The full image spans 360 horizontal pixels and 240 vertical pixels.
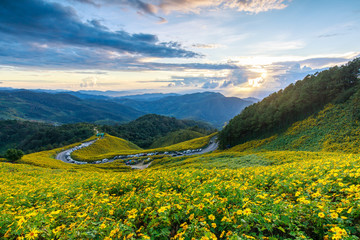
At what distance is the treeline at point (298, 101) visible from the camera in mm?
50000

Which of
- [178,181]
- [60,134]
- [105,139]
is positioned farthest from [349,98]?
[60,134]

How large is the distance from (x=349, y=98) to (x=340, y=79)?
9.76m

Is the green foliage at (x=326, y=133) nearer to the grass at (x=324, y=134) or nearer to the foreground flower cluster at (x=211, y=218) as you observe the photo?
the grass at (x=324, y=134)

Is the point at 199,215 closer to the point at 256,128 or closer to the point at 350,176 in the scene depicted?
the point at 350,176

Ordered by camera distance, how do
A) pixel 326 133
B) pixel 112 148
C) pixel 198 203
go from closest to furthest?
pixel 198 203 → pixel 326 133 → pixel 112 148

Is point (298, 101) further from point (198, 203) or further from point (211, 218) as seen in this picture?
point (211, 218)

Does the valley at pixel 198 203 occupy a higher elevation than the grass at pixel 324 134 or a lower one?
higher

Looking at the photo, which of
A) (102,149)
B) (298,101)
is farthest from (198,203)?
(102,149)

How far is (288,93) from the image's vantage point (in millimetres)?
59562

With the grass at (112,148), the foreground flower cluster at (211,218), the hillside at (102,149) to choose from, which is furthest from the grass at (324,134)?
the hillside at (102,149)

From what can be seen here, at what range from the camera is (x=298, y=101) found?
174 feet

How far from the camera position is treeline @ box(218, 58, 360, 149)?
50000 mm

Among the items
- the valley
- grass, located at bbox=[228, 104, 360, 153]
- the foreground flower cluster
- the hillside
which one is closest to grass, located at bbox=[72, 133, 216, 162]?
the hillside

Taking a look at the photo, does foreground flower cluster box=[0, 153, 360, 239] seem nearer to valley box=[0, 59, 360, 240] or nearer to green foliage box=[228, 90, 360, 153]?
valley box=[0, 59, 360, 240]
